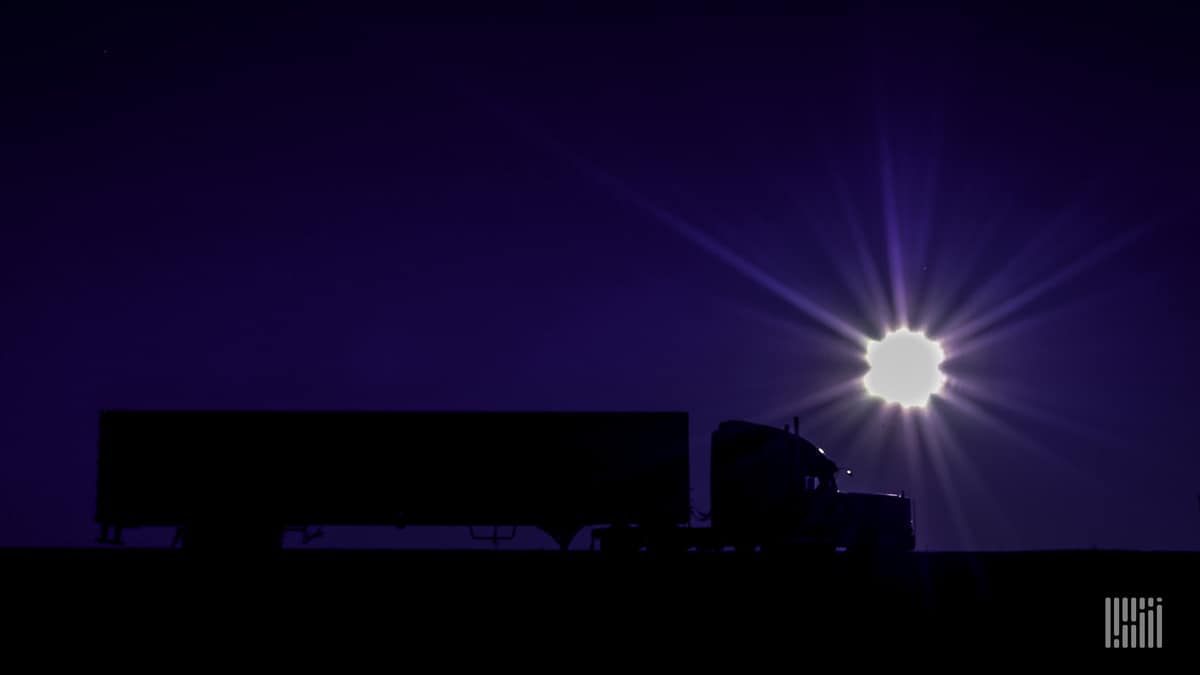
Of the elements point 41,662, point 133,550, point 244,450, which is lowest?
point 41,662

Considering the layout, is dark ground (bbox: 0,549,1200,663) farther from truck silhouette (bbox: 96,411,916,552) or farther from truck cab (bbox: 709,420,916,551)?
truck silhouette (bbox: 96,411,916,552)

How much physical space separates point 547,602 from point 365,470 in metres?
9.63

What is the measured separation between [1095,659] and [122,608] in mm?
15204

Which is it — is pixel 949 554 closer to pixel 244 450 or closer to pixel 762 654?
pixel 762 654

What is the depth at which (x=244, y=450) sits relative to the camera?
2566 centimetres

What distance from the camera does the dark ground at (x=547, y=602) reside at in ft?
55.7

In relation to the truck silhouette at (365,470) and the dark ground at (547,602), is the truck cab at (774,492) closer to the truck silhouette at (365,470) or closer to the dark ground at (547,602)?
the truck silhouette at (365,470)

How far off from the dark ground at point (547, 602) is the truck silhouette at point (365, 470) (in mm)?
7150

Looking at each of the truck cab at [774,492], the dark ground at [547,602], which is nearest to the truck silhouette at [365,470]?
the truck cab at [774,492]

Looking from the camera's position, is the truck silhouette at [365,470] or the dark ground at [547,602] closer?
the dark ground at [547,602]

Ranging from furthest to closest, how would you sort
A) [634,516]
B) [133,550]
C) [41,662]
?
[634,516]
[133,550]
[41,662]

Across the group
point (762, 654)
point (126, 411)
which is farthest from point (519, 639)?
point (126, 411)

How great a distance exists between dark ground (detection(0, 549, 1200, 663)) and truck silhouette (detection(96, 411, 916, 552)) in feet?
23.5

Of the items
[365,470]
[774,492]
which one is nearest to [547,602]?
[774,492]
